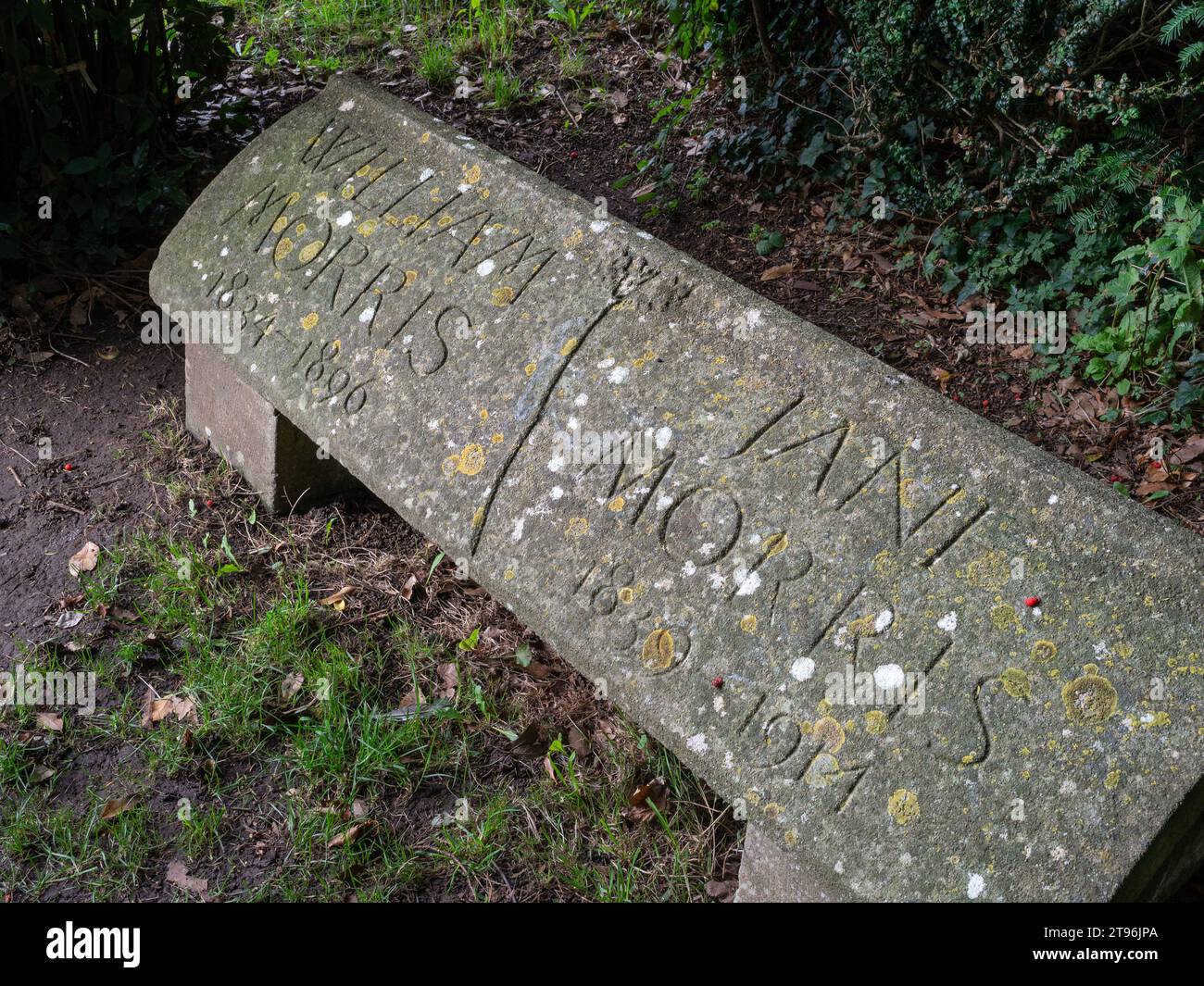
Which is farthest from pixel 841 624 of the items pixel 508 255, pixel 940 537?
pixel 508 255

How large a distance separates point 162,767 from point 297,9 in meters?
4.78

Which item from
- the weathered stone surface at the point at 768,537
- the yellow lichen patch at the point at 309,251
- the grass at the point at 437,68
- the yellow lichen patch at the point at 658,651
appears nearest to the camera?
the weathered stone surface at the point at 768,537

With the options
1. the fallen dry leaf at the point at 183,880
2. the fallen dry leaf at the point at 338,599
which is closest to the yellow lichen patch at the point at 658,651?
the fallen dry leaf at the point at 183,880

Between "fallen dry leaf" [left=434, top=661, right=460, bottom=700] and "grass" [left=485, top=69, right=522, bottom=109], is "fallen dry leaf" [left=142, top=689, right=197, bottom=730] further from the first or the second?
"grass" [left=485, top=69, right=522, bottom=109]

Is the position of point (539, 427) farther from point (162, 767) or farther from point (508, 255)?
point (162, 767)

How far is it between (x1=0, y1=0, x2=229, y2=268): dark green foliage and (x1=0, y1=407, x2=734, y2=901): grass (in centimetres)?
169

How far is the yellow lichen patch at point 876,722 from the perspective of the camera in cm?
191

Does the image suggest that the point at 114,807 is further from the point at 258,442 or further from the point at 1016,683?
the point at 1016,683

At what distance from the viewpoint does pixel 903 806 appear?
6.03ft

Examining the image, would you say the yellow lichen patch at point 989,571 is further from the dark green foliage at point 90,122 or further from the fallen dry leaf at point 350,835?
the dark green foliage at point 90,122

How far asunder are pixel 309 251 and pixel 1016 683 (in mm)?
2220

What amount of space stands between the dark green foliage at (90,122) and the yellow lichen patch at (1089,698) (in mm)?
3923

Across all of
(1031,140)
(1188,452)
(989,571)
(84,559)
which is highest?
(1031,140)

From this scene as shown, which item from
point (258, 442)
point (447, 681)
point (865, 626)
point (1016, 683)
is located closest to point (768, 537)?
point (865, 626)
